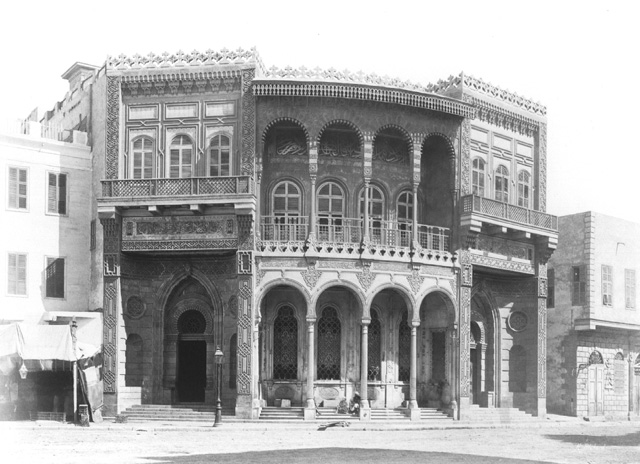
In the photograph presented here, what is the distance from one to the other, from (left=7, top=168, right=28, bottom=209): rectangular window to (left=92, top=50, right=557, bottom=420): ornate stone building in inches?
103

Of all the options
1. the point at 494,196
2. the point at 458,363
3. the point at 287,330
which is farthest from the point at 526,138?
the point at 287,330

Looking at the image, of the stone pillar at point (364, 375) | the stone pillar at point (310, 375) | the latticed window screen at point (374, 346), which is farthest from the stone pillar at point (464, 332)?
the stone pillar at point (310, 375)

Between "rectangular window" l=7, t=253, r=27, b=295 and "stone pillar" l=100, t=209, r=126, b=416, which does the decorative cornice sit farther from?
"rectangular window" l=7, t=253, r=27, b=295

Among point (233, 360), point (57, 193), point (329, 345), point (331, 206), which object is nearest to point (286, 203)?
point (331, 206)

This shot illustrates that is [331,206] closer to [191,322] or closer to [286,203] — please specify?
[286,203]

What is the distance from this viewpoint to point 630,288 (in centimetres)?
4503

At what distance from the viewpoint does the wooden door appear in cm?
4281

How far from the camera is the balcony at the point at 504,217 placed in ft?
116

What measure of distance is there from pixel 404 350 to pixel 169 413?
340 inches

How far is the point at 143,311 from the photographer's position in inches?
1355

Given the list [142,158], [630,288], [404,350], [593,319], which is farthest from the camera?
[630,288]

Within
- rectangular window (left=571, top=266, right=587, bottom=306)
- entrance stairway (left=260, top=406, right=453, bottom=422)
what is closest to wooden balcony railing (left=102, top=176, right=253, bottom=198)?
entrance stairway (left=260, top=406, right=453, bottom=422)

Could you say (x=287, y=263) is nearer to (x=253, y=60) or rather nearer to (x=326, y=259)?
(x=326, y=259)

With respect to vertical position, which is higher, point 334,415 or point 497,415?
point 334,415
